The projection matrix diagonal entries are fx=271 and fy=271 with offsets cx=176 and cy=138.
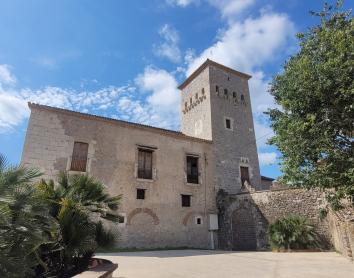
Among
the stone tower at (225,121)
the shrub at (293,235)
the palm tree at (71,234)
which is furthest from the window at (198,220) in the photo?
the palm tree at (71,234)

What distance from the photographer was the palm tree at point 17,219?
3.01 metres

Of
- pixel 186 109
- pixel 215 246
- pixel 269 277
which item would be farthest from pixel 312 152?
pixel 186 109

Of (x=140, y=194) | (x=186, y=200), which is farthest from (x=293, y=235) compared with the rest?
(x=140, y=194)

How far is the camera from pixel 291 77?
27.3 feet

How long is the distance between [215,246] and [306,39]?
13.7 m

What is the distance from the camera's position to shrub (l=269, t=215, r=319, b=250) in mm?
12648

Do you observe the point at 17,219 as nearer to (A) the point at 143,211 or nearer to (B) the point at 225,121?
(A) the point at 143,211

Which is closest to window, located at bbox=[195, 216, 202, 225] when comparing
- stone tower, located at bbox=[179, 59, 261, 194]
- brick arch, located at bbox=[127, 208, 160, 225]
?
stone tower, located at bbox=[179, 59, 261, 194]

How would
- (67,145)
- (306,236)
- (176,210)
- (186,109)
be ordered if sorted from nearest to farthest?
(306,236) → (67,145) → (176,210) → (186,109)

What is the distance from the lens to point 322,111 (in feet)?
25.1

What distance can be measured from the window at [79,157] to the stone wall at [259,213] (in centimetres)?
940

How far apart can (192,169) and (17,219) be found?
1578 centimetres

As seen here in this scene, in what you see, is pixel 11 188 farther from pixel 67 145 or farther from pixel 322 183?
pixel 67 145

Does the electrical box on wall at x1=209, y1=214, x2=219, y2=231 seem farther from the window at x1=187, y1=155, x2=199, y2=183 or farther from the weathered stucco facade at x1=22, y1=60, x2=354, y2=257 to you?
the window at x1=187, y1=155, x2=199, y2=183
